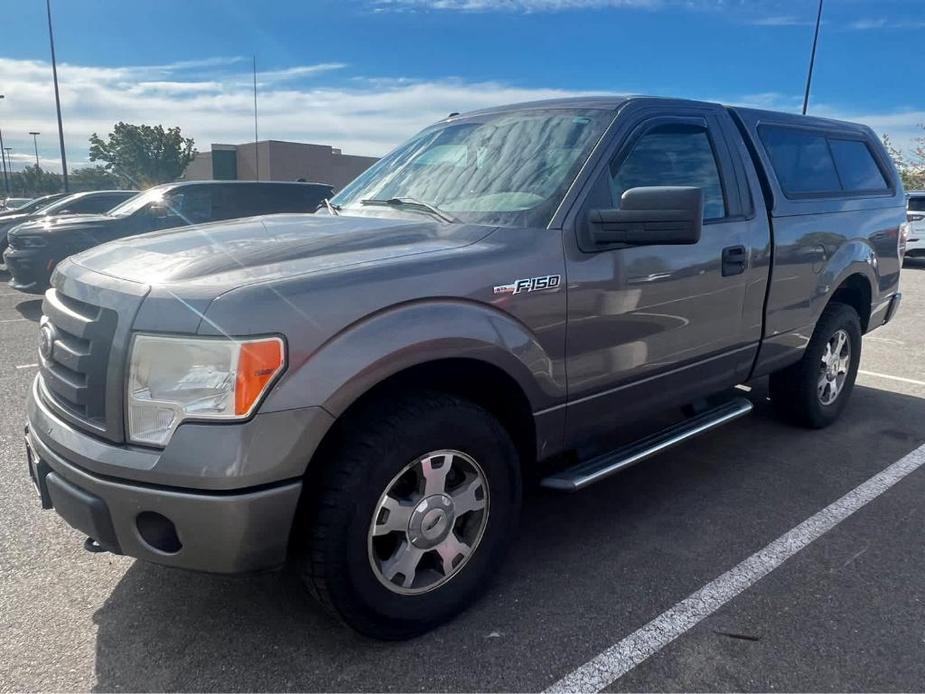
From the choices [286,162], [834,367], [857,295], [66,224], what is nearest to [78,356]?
[834,367]

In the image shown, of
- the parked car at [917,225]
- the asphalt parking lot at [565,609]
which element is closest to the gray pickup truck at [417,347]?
the asphalt parking lot at [565,609]

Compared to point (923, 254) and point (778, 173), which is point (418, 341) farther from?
point (923, 254)

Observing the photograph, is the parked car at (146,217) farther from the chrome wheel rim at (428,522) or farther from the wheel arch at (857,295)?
the chrome wheel rim at (428,522)

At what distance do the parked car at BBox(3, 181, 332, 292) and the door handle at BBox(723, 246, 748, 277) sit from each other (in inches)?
308

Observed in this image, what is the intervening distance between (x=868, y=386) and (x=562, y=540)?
157 inches

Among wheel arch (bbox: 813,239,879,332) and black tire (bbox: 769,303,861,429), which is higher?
wheel arch (bbox: 813,239,879,332)

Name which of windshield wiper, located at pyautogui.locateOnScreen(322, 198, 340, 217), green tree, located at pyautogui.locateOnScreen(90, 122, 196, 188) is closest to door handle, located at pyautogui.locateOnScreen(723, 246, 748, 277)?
windshield wiper, located at pyautogui.locateOnScreen(322, 198, 340, 217)

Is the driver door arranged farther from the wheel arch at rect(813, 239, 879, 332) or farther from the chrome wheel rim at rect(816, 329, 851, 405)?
the chrome wheel rim at rect(816, 329, 851, 405)

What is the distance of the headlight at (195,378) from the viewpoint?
2002 millimetres

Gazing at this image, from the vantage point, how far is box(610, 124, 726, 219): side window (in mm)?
3133

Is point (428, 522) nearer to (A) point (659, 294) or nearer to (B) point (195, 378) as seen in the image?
(B) point (195, 378)

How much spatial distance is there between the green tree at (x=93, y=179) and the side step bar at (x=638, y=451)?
189ft

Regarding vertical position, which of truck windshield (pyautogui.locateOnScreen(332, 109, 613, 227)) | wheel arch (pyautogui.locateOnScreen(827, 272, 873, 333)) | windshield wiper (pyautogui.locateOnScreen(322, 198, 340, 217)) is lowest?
wheel arch (pyautogui.locateOnScreen(827, 272, 873, 333))

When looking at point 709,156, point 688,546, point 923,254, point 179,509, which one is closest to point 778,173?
point 709,156
